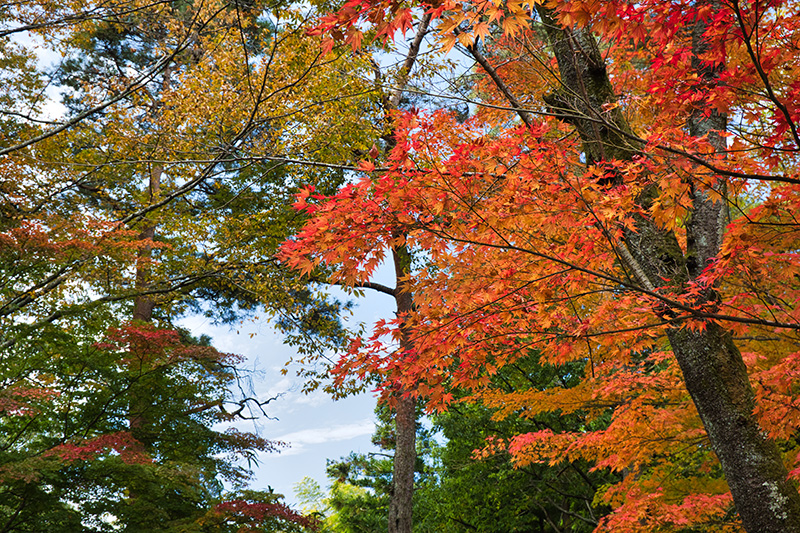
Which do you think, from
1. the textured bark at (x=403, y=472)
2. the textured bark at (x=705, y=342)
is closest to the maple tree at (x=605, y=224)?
the textured bark at (x=705, y=342)

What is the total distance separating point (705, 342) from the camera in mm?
3873

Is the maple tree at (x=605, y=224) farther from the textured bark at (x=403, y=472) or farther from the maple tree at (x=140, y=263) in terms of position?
the textured bark at (x=403, y=472)

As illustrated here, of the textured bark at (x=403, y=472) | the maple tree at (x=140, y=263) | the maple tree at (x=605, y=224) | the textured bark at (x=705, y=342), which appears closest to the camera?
the maple tree at (x=605, y=224)

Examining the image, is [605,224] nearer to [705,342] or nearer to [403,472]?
[705,342]

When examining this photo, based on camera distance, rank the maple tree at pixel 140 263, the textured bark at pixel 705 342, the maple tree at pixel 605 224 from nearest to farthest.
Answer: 1. the maple tree at pixel 605 224
2. the textured bark at pixel 705 342
3. the maple tree at pixel 140 263

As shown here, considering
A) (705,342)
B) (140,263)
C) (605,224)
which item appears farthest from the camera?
(140,263)

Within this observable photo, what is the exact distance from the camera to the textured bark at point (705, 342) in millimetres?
3564

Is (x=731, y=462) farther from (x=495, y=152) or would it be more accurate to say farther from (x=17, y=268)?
(x=17, y=268)

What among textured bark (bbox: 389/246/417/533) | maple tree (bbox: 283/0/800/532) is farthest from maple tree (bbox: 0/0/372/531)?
textured bark (bbox: 389/246/417/533)

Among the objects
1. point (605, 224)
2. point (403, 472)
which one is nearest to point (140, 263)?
point (403, 472)

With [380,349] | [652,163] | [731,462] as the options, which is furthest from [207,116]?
[731,462]

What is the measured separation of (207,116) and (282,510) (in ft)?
22.5

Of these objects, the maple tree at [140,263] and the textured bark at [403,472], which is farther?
the textured bark at [403,472]

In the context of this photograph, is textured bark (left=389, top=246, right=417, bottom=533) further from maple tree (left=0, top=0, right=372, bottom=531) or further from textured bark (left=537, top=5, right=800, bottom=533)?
textured bark (left=537, top=5, right=800, bottom=533)
